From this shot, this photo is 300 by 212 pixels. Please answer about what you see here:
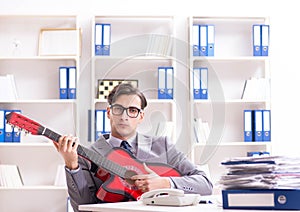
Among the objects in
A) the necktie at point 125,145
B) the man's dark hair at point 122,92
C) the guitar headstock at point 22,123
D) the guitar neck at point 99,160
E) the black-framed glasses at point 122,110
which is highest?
the man's dark hair at point 122,92

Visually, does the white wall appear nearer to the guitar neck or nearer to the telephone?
the guitar neck

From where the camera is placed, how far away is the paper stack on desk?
58.9 inches

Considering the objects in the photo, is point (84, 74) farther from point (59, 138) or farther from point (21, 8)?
point (59, 138)

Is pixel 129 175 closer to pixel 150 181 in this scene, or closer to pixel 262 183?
pixel 150 181

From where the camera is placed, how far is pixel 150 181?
2268 millimetres

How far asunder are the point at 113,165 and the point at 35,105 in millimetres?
2325

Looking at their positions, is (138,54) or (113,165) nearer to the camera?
(113,165)

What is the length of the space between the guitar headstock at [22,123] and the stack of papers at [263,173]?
108 centimetres

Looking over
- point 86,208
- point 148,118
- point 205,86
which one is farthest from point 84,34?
point 86,208

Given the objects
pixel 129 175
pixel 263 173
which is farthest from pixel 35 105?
pixel 263 173

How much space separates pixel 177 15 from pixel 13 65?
1.31 m

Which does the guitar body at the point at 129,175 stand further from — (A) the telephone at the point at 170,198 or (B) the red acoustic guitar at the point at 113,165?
(A) the telephone at the point at 170,198

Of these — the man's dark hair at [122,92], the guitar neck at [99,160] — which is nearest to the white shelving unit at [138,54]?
→ the man's dark hair at [122,92]

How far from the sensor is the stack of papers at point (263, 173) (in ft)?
4.98
